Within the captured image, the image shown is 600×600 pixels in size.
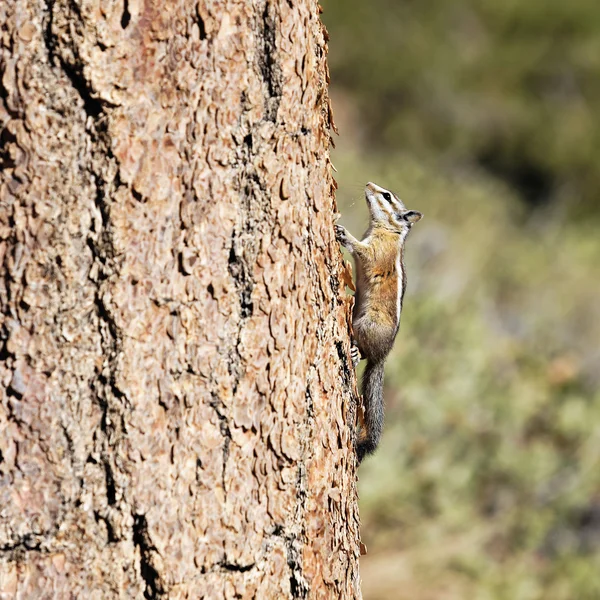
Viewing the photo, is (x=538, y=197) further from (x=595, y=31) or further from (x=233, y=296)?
(x=233, y=296)

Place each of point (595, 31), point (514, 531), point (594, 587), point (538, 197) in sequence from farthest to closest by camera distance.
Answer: point (595, 31) → point (538, 197) → point (514, 531) → point (594, 587)

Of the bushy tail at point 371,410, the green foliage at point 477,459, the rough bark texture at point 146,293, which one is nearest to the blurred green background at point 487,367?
the green foliage at point 477,459

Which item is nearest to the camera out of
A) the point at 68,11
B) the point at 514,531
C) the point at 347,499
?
the point at 68,11

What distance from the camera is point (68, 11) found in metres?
1.78

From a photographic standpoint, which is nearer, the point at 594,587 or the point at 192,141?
the point at 192,141

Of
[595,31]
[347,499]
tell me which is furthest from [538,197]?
[347,499]

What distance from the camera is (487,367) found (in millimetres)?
6934

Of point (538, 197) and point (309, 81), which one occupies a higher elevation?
point (538, 197)

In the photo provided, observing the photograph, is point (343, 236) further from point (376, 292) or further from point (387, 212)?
point (387, 212)

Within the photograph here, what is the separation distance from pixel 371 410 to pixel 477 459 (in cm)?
323

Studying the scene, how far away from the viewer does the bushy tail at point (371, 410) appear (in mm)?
3064

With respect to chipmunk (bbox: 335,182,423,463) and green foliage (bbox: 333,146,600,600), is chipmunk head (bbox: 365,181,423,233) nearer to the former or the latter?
chipmunk (bbox: 335,182,423,463)

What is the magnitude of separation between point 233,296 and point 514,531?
4.56m

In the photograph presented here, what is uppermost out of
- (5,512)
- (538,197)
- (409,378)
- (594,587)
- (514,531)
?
(538,197)
